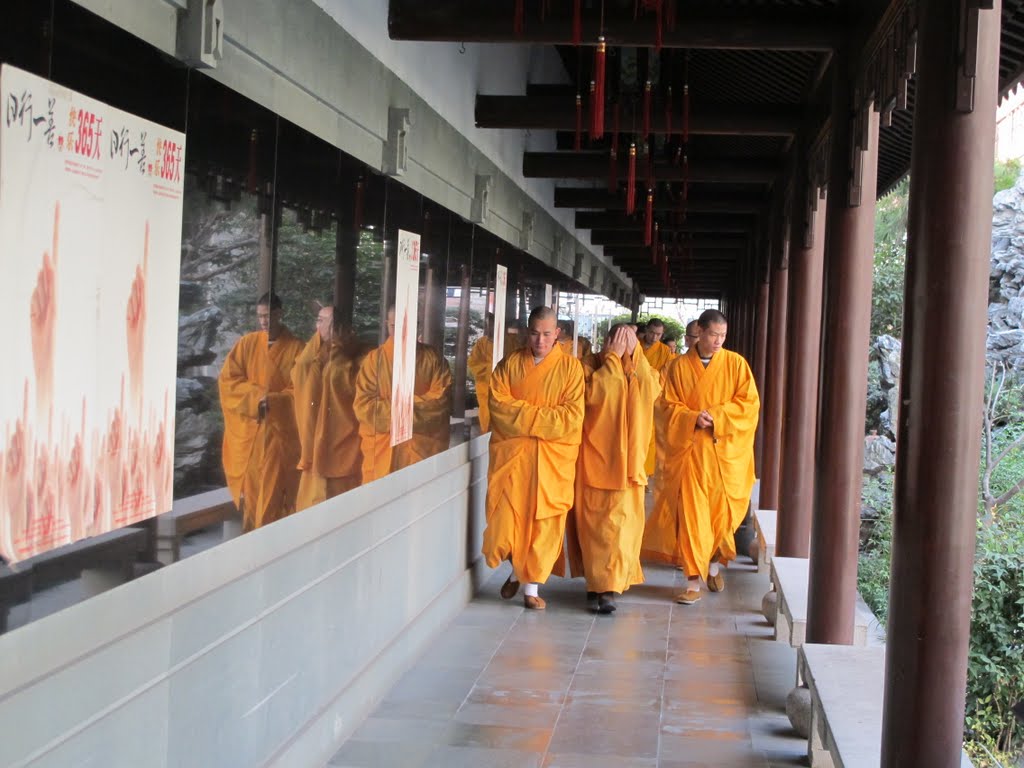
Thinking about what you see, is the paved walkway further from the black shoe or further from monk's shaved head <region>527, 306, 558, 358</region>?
monk's shaved head <region>527, 306, 558, 358</region>

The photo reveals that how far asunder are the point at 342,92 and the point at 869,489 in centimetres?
1881

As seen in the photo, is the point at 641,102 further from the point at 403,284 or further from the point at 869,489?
the point at 869,489

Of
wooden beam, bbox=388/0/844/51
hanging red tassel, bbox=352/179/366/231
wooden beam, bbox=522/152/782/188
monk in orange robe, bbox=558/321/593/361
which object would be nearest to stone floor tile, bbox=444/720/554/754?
hanging red tassel, bbox=352/179/366/231

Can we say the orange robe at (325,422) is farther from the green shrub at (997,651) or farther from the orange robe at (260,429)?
the green shrub at (997,651)

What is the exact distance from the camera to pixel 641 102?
8.21 meters

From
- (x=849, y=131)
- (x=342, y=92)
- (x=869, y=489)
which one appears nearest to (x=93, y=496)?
(x=342, y=92)

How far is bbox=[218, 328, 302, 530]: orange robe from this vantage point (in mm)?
3637

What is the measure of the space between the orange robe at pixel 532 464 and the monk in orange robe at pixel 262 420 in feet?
11.2

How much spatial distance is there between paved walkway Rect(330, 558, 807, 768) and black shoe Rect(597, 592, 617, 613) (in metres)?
0.07

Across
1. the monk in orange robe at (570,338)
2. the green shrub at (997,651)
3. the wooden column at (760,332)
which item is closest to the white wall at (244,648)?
the monk in orange robe at (570,338)

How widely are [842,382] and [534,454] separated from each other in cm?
239

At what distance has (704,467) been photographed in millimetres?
8469

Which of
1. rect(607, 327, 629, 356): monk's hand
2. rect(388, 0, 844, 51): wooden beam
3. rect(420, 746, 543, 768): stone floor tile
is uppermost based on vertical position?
rect(388, 0, 844, 51): wooden beam

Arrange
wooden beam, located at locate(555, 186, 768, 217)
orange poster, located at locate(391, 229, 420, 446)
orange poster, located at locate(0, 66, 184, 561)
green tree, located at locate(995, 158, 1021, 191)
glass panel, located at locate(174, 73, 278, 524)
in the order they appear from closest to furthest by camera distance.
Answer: orange poster, located at locate(0, 66, 184, 561), glass panel, located at locate(174, 73, 278, 524), orange poster, located at locate(391, 229, 420, 446), wooden beam, located at locate(555, 186, 768, 217), green tree, located at locate(995, 158, 1021, 191)
